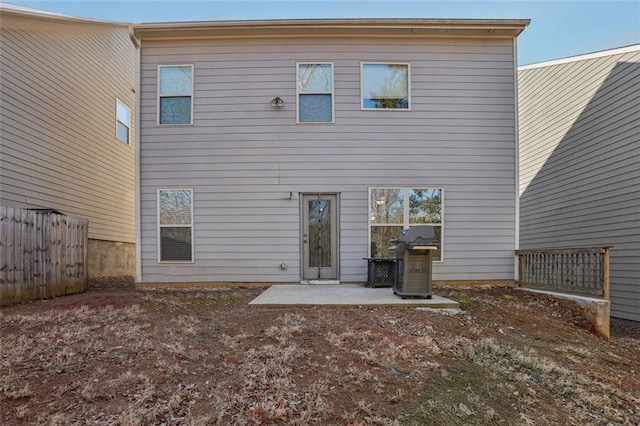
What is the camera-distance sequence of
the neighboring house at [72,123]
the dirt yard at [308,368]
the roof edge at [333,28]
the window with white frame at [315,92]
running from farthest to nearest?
the window with white frame at [315,92]
the neighboring house at [72,123]
the roof edge at [333,28]
the dirt yard at [308,368]

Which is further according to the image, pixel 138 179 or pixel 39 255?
pixel 138 179

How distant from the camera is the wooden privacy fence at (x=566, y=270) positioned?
527 cm

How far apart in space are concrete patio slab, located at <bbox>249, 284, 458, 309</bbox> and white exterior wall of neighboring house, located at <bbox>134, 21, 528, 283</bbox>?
73 centimetres

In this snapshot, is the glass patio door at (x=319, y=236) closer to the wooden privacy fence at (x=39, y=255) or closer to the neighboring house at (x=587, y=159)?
the wooden privacy fence at (x=39, y=255)

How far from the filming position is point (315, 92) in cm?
708

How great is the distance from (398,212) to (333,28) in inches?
153

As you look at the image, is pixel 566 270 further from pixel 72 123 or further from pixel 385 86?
pixel 72 123

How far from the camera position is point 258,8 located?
7906 millimetres

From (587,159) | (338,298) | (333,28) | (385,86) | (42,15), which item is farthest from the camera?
(587,159)

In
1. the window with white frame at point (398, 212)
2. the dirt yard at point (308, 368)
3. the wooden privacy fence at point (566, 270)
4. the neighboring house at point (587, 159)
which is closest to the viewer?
the dirt yard at point (308, 368)

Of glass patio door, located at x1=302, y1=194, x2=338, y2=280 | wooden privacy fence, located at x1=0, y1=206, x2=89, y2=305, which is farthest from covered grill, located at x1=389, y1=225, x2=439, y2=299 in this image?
wooden privacy fence, located at x1=0, y1=206, x2=89, y2=305

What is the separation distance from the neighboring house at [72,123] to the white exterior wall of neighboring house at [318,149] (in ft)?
7.80

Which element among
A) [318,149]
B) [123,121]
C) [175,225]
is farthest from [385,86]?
[123,121]

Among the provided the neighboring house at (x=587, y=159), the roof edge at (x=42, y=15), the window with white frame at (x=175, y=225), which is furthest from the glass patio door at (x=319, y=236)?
the roof edge at (x=42, y=15)
